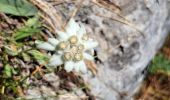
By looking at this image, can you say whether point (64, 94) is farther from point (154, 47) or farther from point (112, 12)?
point (154, 47)

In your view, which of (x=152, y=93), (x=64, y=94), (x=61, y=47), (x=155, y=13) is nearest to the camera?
(x=61, y=47)

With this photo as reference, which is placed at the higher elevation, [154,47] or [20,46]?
[20,46]

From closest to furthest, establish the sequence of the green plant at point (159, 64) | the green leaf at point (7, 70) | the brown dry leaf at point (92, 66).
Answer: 1. the green leaf at point (7, 70)
2. the brown dry leaf at point (92, 66)
3. the green plant at point (159, 64)

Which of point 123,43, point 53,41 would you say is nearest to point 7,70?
point 53,41

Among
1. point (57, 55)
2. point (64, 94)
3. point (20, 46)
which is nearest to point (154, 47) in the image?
point (64, 94)

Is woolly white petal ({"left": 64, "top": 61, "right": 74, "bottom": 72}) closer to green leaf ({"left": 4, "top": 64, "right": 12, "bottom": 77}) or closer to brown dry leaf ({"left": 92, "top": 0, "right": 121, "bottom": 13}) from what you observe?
green leaf ({"left": 4, "top": 64, "right": 12, "bottom": 77})

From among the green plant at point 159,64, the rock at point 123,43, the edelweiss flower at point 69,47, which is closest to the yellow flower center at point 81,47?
the edelweiss flower at point 69,47

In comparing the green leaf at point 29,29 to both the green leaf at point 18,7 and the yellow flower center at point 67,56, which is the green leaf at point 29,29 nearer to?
the green leaf at point 18,7

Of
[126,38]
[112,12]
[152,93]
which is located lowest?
[152,93]
